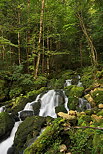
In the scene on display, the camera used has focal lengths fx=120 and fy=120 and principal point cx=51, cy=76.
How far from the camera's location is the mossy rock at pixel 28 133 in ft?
15.5

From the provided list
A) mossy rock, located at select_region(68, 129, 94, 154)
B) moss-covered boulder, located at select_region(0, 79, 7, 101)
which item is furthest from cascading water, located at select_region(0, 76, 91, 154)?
mossy rock, located at select_region(68, 129, 94, 154)

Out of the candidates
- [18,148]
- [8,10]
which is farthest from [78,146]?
[8,10]

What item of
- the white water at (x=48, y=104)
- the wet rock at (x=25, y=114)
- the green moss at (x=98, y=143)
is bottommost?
the wet rock at (x=25, y=114)

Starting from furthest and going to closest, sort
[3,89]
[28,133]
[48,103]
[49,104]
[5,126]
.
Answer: [3,89]
[48,103]
[49,104]
[5,126]
[28,133]

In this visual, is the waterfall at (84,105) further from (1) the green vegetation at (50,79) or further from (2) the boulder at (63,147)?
(2) the boulder at (63,147)

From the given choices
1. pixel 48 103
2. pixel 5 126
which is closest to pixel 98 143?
pixel 5 126

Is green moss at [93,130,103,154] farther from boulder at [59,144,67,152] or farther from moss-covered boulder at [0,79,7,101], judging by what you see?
moss-covered boulder at [0,79,7,101]

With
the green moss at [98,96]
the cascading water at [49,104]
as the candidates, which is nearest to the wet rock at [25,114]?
the cascading water at [49,104]

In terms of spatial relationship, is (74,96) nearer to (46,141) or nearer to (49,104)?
(49,104)

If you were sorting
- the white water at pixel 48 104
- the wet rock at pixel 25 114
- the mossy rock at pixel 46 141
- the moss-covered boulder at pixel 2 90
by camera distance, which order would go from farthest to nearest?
the moss-covered boulder at pixel 2 90 → the white water at pixel 48 104 → the wet rock at pixel 25 114 → the mossy rock at pixel 46 141

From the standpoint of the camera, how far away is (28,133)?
5.04 meters

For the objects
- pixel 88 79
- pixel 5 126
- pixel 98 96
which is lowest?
pixel 5 126

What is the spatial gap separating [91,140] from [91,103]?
12.2 ft

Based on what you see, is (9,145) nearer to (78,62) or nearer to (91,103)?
(91,103)
